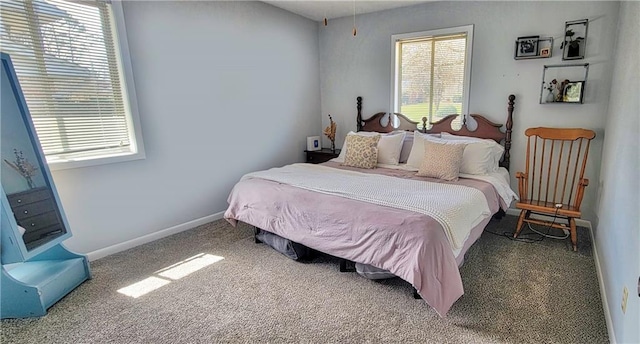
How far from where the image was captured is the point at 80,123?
264 cm

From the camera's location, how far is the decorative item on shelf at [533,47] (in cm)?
312

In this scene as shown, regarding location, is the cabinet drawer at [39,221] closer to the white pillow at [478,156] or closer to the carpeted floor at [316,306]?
the carpeted floor at [316,306]

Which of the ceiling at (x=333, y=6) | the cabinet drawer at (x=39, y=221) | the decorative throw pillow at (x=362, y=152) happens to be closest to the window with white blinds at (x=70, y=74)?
the cabinet drawer at (x=39, y=221)

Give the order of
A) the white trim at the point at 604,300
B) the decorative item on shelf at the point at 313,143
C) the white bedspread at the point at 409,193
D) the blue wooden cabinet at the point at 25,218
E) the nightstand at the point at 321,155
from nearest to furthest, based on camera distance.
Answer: the white trim at the point at 604,300
the blue wooden cabinet at the point at 25,218
the white bedspread at the point at 409,193
the nightstand at the point at 321,155
the decorative item on shelf at the point at 313,143

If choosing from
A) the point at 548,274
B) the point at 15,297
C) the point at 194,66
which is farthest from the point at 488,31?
the point at 15,297

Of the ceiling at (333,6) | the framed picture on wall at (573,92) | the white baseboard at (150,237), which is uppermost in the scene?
the ceiling at (333,6)

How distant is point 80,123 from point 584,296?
3998mm

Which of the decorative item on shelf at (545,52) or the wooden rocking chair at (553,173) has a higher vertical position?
the decorative item on shelf at (545,52)

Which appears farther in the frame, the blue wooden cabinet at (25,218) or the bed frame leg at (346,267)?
the bed frame leg at (346,267)

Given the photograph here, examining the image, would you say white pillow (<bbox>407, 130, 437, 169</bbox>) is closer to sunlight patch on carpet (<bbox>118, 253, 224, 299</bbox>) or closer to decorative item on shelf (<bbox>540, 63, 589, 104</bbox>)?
decorative item on shelf (<bbox>540, 63, 589, 104</bbox>)

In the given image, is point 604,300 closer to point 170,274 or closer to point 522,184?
point 522,184

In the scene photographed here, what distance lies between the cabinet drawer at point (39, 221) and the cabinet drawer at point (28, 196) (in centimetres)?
11

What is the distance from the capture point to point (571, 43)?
299 centimetres

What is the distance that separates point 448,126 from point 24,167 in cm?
394
